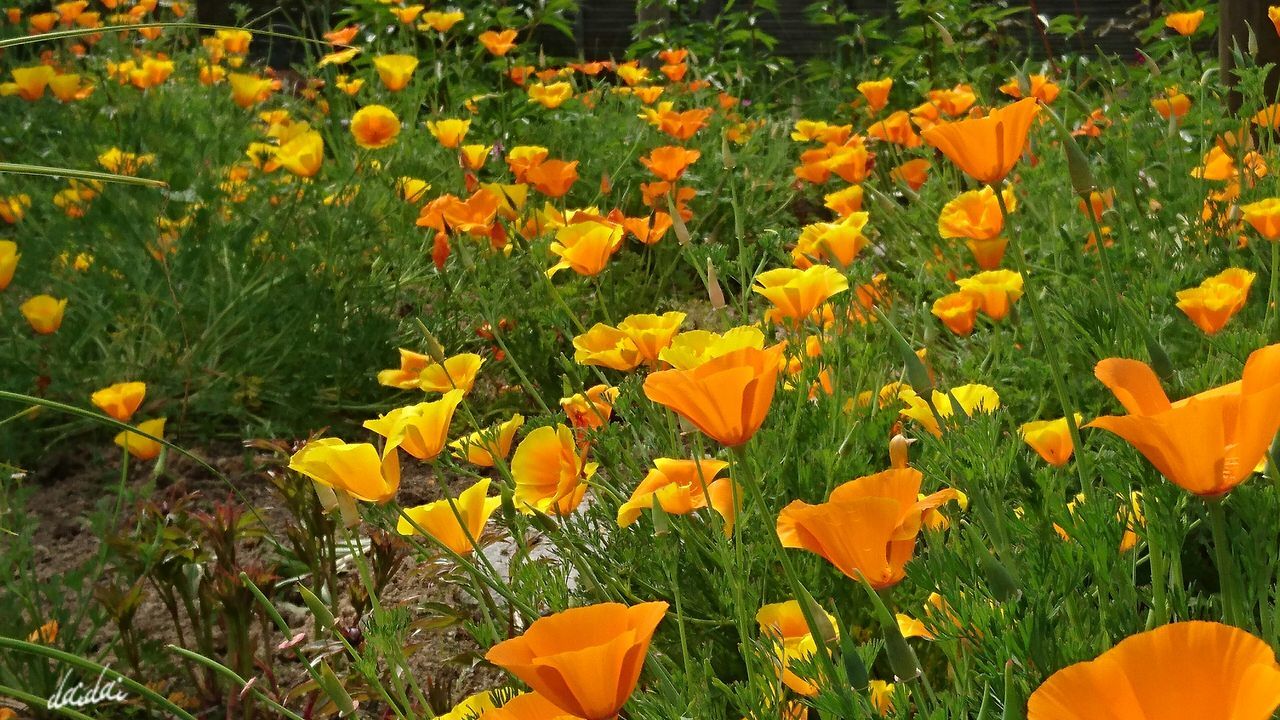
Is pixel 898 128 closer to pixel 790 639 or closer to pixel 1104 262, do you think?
pixel 1104 262

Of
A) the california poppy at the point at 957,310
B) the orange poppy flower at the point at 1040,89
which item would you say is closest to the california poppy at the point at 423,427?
the california poppy at the point at 957,310

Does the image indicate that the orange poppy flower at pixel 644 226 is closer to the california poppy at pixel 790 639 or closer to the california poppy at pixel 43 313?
the california poppy at pixel 790 639

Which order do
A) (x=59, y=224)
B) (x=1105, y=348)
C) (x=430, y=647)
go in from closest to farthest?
(x=1105, y=348), (x=430, y=647), (x=59, y=224)

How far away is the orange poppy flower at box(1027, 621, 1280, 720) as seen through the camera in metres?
0.52

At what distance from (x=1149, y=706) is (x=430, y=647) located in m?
1.63

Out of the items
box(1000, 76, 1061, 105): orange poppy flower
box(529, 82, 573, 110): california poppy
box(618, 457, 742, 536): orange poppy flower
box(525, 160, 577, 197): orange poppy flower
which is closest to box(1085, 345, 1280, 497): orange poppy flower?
box(618, 457, 742, 536): orange poppy flower

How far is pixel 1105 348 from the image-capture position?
4.39ft

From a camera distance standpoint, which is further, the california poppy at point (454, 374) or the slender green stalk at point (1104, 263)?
the california poppy at point (454, 374)

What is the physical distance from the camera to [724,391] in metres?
0.86

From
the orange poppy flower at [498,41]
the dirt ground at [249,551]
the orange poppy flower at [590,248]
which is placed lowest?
the dirt ground at [249,551]

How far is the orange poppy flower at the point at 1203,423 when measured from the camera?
651mm

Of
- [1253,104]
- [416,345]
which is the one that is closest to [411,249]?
[416,345]

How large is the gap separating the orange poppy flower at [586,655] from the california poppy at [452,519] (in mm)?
485

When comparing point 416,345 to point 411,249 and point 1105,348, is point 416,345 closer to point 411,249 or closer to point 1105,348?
point 411,249
